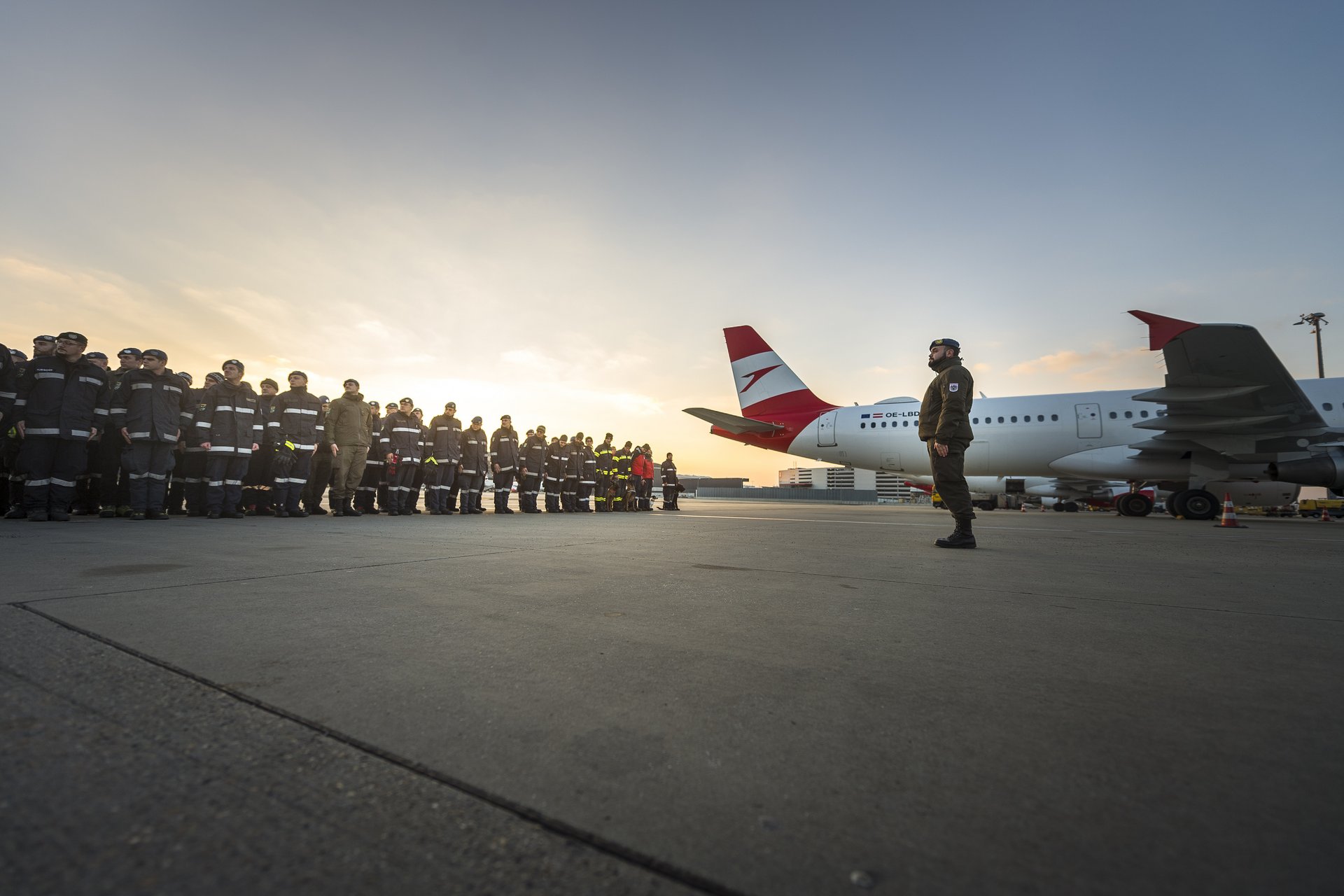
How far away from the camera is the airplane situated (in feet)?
30.7

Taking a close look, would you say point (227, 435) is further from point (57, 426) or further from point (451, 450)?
point (451, 450)

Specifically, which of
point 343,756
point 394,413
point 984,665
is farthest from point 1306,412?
point 394,413

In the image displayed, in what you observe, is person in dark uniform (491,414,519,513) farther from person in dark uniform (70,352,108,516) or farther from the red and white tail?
the red and white tail

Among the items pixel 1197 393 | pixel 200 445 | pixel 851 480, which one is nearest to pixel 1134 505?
pixel 1197 393

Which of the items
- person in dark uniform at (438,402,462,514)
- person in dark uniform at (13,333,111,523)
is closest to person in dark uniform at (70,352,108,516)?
person in dark uniform at (13,333,111,523)

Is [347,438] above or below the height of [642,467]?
above

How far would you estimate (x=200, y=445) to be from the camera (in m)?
6.65

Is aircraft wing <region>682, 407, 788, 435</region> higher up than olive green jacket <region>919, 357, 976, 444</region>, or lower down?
higher up

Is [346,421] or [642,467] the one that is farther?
[642,467]

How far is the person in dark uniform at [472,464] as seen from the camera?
32.4ft

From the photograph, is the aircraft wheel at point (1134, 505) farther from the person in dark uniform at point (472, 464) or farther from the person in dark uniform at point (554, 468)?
the person in dark uniform at point (472, 464)

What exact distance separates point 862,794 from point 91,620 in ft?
6.43

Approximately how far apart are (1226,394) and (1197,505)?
253 cm

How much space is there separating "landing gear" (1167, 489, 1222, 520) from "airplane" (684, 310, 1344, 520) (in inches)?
0.9
